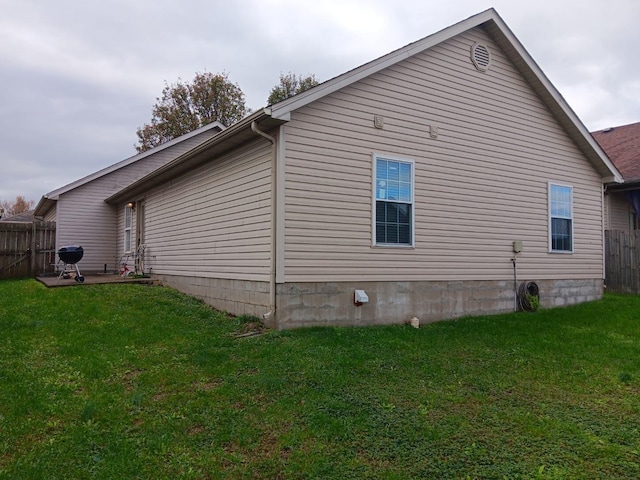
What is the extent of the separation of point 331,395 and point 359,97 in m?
5.13

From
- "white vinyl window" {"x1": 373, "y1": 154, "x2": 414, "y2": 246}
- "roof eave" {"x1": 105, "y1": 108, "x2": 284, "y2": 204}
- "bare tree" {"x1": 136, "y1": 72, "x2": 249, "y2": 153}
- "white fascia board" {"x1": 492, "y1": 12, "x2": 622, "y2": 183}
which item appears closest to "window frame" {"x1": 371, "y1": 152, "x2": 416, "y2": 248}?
"white vinyl window" {"x1": 373, "y1": 154, "x2": 414, "y2": 246}

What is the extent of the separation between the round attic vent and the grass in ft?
17.5

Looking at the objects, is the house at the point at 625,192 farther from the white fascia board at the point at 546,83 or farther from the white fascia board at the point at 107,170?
the white fascia board at the point at 107,170

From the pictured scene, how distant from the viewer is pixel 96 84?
20.6 meters

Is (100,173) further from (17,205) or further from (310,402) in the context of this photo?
(17,205)

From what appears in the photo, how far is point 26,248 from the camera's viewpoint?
1645 cm

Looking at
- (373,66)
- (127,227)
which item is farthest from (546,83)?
(127,227)

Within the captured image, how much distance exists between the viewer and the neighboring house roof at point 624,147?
49.3 feet

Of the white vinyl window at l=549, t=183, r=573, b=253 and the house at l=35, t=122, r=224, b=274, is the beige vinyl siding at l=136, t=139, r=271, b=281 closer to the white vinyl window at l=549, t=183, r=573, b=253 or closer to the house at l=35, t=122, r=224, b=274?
the house at l=35, t=122, r=224, b=274

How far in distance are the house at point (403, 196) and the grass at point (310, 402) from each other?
0.91 meters

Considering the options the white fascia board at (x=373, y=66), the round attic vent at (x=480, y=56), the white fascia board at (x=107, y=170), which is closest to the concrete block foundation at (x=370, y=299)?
the white fascia board at (x=373, y=66)

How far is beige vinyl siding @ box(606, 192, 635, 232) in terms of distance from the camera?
15.4 metres

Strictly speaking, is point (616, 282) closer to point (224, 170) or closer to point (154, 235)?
point (224, 170)

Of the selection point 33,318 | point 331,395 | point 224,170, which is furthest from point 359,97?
point 33,318
